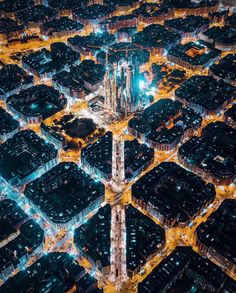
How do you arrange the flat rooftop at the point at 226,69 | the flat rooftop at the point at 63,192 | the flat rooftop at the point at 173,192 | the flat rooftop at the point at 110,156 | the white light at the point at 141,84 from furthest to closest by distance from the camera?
the flat rooftop at the point at 226,69, the white light at the point at 141,84, the flat rooftop at the point at 110,156, the flat rooftop at the point at 63,192, the flat rooftop at the point at 173,192

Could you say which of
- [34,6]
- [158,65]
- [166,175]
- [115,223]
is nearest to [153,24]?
[158,65]

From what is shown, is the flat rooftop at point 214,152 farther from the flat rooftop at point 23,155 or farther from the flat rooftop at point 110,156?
the flat rooftop at point 23,155

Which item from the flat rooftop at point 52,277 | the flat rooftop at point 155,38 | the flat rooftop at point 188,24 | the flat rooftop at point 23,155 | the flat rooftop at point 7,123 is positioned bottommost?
the flat rooftop at point 52,277

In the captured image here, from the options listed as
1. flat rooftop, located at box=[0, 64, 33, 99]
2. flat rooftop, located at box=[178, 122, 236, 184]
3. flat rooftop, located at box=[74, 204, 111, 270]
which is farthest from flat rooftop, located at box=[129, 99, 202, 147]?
flat rooftop, located at box=[0, 64, 33, 99]

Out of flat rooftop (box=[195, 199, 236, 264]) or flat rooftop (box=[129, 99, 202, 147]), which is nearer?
flat rooftop (box=[195, 199, 236, 264])

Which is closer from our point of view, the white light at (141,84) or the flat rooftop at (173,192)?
the flat rooftop at (173,192)

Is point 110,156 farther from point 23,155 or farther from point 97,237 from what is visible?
point 97,237

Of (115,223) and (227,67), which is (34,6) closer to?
(227,67)

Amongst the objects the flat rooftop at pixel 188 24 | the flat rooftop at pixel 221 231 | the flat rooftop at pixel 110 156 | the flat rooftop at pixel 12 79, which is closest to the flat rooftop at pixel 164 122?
the flat rooftop at pixel 110 156

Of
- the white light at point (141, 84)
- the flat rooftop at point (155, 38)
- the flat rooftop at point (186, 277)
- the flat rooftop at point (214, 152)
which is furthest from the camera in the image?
the flat rooftop at point (155, 38)

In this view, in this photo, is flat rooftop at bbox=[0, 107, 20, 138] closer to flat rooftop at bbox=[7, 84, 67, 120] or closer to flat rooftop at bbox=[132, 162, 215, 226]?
flat rooftop at bbox=[7, 84, 67, 120]

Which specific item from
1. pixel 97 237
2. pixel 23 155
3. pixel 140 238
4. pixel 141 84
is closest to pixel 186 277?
pixel 140 238
